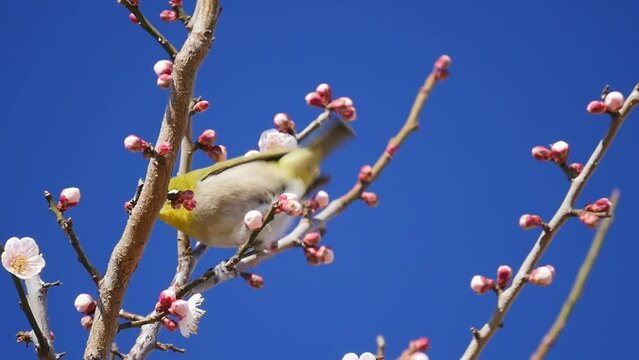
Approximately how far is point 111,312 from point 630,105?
1929mm

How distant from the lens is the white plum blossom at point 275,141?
436 cm

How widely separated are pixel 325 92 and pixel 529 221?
1.62 m

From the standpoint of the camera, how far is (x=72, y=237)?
2.51m

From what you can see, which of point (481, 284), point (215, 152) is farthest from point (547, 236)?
point (215, 152)

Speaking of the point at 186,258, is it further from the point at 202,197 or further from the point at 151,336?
the point at 151,336

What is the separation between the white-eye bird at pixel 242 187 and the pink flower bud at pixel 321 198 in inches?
9.6

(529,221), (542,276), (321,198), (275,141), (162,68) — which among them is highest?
(275,141)

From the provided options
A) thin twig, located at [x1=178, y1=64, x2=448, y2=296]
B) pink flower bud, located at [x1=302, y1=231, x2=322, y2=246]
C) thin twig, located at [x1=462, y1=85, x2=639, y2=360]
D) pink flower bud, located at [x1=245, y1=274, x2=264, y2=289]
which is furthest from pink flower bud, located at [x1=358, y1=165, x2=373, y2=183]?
thin twig, located at [x1=462, y1=85, x2=639, y2=360]

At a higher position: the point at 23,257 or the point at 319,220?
the point at 319,220

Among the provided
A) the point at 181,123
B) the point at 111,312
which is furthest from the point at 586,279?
the point at 111,312

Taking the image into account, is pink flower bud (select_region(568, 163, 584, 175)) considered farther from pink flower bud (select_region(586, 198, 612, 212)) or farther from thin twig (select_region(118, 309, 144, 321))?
thin twig (select_region(118, 309, 144, 321))

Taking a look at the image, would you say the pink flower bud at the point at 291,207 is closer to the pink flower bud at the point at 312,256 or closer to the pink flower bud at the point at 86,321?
the pink flower bud at the point at 312,256

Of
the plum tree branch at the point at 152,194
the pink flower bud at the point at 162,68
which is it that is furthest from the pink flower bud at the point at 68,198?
the pink flower bud at the point at 162,68

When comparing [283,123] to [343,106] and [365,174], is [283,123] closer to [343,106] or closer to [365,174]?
[343,106]
